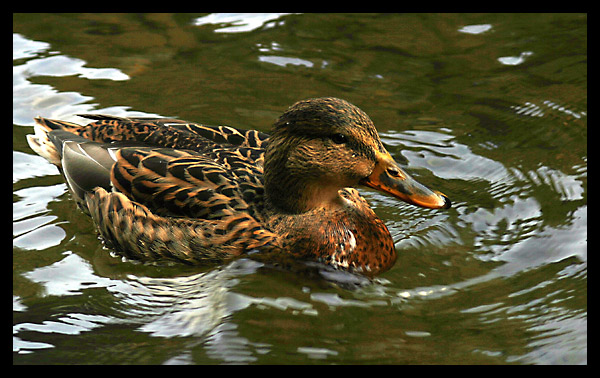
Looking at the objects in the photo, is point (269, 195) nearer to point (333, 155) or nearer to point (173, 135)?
point (333, 155)

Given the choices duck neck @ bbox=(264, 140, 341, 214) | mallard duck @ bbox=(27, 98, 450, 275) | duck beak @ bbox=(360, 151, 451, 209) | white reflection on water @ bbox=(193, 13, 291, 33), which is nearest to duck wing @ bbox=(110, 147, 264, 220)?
mallard duck @ bbox=(27, 98, 450, 275)

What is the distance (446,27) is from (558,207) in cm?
432

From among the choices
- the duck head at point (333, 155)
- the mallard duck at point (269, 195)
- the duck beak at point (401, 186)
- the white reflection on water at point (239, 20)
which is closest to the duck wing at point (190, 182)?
the mallard duck at point (269, 195)

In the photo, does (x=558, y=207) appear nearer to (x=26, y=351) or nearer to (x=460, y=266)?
(x=460, y=266)

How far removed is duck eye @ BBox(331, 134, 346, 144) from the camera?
251 inches

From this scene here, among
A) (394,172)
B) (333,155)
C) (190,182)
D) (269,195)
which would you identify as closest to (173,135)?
(190,182)

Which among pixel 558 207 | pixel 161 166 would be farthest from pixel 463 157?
pixel 161 166

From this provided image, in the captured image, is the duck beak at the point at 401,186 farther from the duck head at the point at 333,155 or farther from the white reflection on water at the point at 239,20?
the white reflection on water at the point at 239,20

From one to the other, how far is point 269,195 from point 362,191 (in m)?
1.50

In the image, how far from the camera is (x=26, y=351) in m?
5.67

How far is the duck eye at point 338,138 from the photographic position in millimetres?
6387

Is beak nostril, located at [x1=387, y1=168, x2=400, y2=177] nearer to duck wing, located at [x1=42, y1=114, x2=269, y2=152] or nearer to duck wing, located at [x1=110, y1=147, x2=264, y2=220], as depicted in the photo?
duck wing, located at [x1=110, y1=147, x2=264, y2=220]

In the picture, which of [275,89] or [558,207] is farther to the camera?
[275,89]

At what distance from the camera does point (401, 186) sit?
6.43 m
